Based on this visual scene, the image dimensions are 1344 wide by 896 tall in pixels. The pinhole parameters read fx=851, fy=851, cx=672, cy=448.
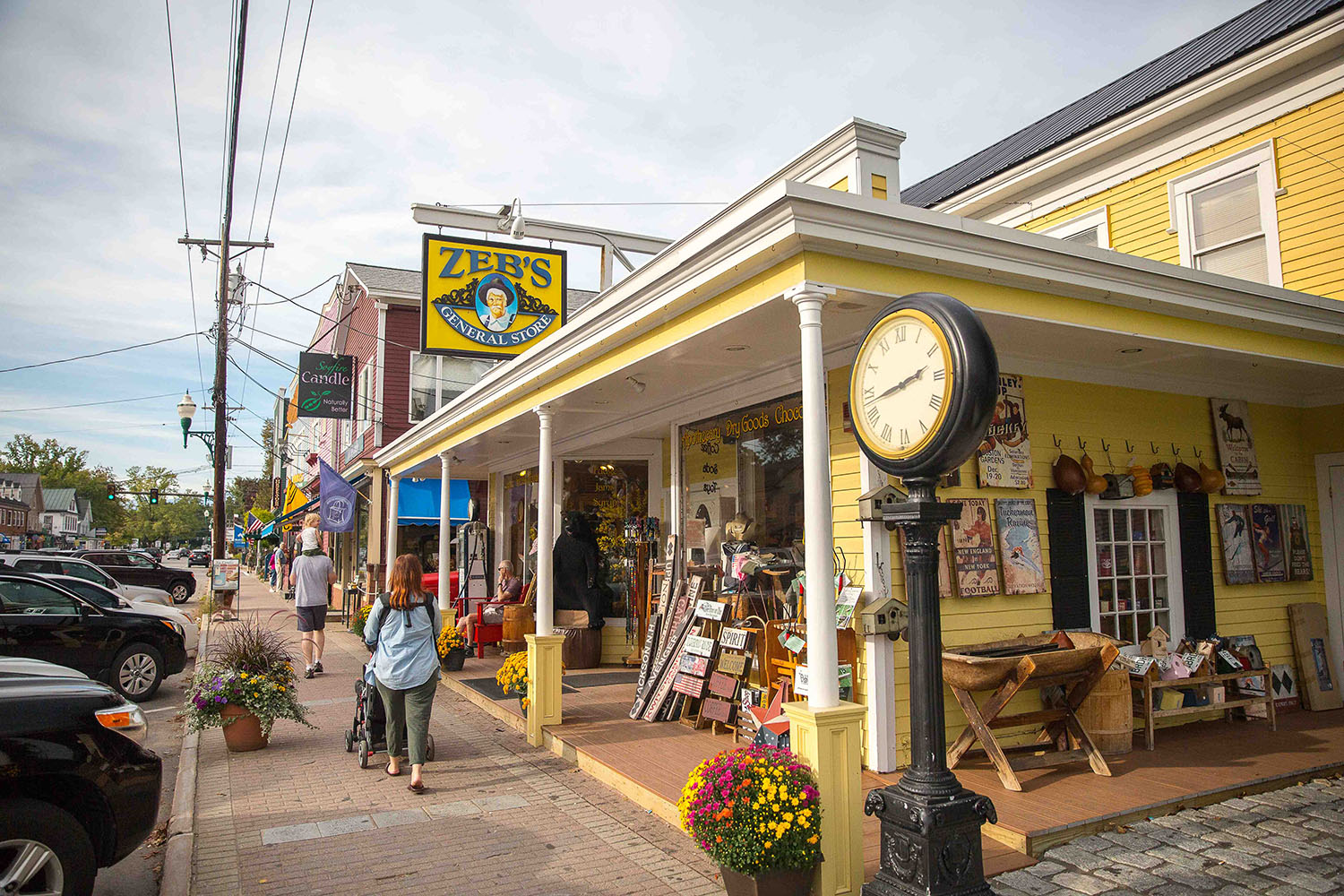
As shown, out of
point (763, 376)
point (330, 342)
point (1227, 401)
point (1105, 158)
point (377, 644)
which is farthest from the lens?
point (330, 342)

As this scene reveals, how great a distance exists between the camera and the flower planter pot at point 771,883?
3873mm

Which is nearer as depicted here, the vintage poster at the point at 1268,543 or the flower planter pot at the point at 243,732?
the flower planter pot at the point at 243,732

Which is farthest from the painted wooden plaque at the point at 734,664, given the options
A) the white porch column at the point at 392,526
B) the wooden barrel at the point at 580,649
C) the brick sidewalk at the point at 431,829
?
the white porch column at the point at 392,526

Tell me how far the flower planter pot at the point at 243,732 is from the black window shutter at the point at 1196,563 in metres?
8.15

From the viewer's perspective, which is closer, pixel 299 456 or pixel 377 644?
pixel 377 644

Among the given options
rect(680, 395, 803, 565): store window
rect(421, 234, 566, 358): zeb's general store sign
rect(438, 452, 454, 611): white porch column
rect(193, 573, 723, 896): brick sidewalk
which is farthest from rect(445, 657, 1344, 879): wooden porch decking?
rect(421, 234, 566, 358): zeb's general store sign

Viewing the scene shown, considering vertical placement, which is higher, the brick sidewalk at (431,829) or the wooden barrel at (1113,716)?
the wooden barrel at (1113,716)

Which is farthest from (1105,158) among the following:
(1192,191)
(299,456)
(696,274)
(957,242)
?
(299,456)

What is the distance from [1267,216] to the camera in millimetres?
9203

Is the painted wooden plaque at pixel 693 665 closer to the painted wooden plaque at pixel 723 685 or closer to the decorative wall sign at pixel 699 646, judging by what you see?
the decorative wall sign at pixel 699 646

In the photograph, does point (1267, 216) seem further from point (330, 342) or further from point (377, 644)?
point (330, 342)

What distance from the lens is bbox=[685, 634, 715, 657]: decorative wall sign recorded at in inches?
287

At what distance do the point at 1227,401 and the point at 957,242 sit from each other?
4932 mm

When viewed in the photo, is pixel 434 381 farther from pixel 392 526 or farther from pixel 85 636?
pixel 85 636
